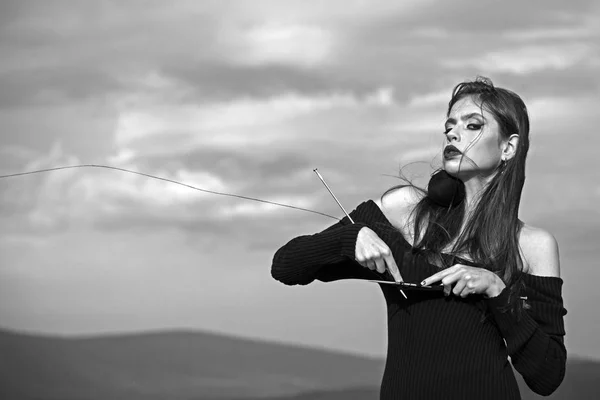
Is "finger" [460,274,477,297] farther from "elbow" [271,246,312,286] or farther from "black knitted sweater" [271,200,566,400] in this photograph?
"elbow" [271,246,312,286]

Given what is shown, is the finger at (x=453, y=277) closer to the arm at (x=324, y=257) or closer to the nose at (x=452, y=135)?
the arm at (x=324, y=257)

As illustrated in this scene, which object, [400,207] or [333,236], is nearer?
[333,236]

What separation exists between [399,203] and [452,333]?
44cm

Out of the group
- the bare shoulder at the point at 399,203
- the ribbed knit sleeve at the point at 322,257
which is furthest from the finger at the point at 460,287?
the bare shoulder at the point at 399,203

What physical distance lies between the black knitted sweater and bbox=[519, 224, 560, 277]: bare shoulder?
0.13ft

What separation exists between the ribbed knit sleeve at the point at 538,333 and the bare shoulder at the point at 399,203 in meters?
0.39

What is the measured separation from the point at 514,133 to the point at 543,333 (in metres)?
0.57

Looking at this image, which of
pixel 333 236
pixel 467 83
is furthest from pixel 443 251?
pixel 467 83

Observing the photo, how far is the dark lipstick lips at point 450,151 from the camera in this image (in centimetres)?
246

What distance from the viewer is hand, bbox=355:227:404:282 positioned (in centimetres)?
226

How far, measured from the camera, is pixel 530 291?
96.0 inches

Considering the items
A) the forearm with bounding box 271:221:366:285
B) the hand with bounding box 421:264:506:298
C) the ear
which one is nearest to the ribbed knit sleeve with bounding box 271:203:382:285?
the forearm with bounding box 271:221:366:285

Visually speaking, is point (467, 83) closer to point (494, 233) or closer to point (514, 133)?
point (514, 133)

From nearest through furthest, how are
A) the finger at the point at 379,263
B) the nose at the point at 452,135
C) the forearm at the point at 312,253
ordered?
the finger at the point at 379,263, the forearm at the point at 312,253, the nose at the point at 452,135
